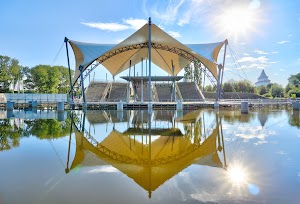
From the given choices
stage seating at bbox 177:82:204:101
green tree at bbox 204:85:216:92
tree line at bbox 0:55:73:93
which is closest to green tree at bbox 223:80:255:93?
green tree at bbox 204:85:216:92

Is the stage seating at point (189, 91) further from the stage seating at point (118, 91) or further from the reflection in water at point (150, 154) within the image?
the reflection in water at point (150, 154)

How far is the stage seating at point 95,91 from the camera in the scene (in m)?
47.2

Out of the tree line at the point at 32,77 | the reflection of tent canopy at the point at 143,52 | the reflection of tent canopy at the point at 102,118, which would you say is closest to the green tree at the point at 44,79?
the tree line at the point at 32,77

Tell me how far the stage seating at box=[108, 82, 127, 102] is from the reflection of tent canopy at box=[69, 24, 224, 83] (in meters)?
2.33

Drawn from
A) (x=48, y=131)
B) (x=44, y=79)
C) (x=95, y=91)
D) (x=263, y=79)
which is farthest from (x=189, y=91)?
(x=263, y=79)

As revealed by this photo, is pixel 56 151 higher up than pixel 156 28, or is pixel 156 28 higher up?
pixel 156 28

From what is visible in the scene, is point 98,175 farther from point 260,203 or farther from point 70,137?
point 70,137

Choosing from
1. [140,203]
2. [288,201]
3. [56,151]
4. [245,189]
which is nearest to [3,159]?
[56,151]

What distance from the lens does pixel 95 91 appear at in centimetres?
4838

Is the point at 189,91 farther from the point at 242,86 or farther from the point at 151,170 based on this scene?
the point at 151,170

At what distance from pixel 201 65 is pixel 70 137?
3302cm

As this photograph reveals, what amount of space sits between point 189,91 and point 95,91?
1699 centimetres

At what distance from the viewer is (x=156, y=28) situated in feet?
99.5

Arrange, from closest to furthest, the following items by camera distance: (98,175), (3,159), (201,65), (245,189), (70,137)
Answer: (245,189) → (98,175) → (3,159) → (70,137) → (201,65)
